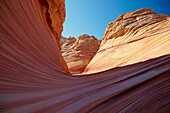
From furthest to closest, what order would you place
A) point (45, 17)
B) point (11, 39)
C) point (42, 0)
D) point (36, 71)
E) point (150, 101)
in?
point (45, 17) → point (42, 0) → point (36, 71) → point (11, 39) → point (150, 101)

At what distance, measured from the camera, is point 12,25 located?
4.69 feet

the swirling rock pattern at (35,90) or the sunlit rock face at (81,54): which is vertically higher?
the sunlit rock face at (81,54)

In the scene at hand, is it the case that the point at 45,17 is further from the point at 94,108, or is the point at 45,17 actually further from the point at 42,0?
the point at 94,108

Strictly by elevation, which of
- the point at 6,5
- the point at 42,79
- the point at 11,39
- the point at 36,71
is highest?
the point at 6,5

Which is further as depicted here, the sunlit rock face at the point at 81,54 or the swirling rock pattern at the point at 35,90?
the sunlit rock face at the point at 81,54

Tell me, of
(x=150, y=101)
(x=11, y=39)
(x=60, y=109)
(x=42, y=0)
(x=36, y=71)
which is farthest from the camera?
(x=42, y=0)

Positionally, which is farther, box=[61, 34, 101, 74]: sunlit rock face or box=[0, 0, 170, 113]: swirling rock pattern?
box=[61, 34, 101, 74]: sunlit rock face

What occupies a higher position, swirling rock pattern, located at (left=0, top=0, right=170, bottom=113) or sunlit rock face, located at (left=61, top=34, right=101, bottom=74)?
sunlit rock face, located at (left=61, top=34, right=101, bottom=74)

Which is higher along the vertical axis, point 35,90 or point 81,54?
point 81,54

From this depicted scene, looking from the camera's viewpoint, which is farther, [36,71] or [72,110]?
[36,71]

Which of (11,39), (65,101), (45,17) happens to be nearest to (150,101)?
(65,101)

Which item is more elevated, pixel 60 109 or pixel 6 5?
pixel 6 5

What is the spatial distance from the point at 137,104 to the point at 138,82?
1.58 feet

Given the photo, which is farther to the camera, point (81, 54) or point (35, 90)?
point (81, 54)
